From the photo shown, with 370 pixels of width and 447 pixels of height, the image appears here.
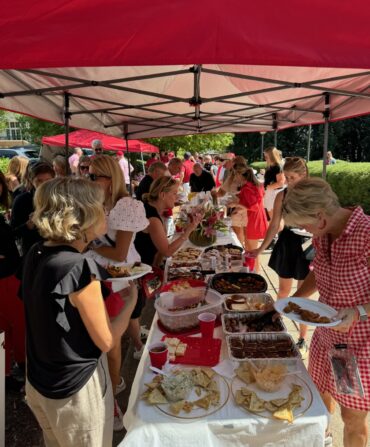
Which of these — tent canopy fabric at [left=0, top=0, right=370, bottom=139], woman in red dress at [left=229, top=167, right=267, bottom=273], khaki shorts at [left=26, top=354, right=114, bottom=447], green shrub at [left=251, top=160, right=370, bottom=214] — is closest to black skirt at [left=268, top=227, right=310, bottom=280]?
woman in red dress at [left=229, top=167, right=267, bottom=273]

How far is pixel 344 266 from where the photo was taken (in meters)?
1.76

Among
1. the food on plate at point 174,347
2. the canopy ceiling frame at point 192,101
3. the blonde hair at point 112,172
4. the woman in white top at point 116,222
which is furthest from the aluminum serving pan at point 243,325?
the canopy ceiling frame at point 192,101

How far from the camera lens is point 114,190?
2.56m

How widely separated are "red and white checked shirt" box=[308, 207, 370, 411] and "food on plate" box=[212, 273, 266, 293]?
596 mm

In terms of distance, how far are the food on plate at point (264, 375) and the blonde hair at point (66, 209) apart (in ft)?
3.20

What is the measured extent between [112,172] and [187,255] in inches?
50.5

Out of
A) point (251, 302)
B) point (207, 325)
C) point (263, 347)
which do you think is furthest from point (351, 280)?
point (207, 325)

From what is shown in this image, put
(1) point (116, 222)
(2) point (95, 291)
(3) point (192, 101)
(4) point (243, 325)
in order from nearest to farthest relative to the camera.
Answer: (2) point (95, 291) → (4) point (243, 325) → (1) point (116, 222) → (3) point (192, 101)

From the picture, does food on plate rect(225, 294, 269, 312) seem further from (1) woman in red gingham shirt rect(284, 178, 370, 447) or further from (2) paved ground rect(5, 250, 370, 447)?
(2) paved ground rect(5, 250, 370, 447)

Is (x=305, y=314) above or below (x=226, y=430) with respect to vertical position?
above

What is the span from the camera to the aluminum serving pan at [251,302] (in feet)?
6.93

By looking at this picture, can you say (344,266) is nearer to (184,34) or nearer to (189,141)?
(184,34)

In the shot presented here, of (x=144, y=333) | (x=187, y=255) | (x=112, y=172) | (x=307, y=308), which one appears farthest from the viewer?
(x=144, y=333)

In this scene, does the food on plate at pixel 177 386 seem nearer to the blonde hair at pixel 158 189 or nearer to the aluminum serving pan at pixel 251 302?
the aluminum serving pan at pixel 251 302
